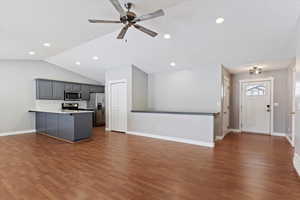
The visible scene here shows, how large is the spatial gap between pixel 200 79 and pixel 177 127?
1.87 metres

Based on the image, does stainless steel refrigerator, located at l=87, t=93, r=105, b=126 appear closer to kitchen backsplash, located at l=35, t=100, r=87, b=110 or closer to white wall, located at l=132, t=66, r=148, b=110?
kitchen backsplash, located at l=35, t=100, r=87, b=110

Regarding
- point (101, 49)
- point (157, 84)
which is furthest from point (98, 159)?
point (157, 84)

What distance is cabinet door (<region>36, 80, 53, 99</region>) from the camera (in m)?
6.45

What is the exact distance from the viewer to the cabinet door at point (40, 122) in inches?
234

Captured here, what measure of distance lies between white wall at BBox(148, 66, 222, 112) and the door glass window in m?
1.98

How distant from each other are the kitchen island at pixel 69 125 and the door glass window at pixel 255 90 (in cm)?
578

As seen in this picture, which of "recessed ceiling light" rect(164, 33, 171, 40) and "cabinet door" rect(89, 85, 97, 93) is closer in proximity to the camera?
"recessed ceiling light" rect(164, 33, 171, 40)

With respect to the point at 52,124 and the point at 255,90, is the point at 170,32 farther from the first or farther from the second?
the point at 52,124

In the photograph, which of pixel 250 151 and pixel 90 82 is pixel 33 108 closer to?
pixel 90 82

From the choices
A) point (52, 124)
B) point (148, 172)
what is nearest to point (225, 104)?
point (148, 172)

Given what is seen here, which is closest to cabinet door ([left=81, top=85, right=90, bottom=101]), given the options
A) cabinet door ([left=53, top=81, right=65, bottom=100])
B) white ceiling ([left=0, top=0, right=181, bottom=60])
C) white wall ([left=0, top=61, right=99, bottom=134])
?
cabinet door ([left=53, top=81, right=65, bottom=100])

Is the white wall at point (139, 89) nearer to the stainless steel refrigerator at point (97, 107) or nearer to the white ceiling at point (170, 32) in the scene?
the white ceiling at point (170, 32)

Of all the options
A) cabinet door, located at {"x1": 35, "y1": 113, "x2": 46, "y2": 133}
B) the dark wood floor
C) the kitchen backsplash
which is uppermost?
the kitchen backsplash

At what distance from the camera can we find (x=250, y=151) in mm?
3926
